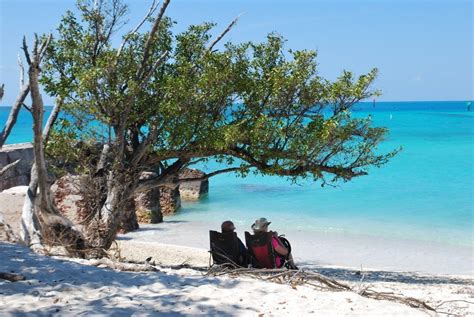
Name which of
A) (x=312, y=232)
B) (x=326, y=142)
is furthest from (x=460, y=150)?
(x=326, y=142)

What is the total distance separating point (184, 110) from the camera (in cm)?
1094

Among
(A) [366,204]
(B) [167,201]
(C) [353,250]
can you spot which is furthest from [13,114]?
(A) [366,204]

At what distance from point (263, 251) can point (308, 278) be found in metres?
1.53

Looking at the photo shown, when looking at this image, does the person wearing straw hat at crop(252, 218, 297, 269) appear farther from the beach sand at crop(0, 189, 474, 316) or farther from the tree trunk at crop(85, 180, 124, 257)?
the tree trunk at crop(85, 180, 124, 257)

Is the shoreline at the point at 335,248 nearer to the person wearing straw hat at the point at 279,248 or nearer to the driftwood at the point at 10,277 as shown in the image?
the person wearing straw hat at the point at 279,248

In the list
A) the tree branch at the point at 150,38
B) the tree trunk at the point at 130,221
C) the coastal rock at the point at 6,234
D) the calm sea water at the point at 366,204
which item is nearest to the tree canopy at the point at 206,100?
the tree branch at the point at 150,38

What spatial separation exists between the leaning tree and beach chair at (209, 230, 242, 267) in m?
1.82

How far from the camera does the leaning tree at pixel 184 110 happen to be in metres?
10.9

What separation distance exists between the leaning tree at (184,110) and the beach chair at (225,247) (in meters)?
1.82

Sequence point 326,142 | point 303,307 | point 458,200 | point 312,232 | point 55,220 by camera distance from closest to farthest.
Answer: point 303,307 < point 55,220 < point 326,142 < point 312,232 < point 458,200

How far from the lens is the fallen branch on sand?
23.2 ft

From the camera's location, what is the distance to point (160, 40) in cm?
1184

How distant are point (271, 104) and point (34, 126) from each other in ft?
13.3

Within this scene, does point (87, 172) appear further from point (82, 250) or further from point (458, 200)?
point (458, 200)
